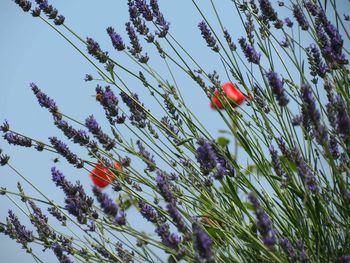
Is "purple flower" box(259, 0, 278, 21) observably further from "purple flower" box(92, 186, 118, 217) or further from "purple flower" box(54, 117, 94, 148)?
"purple flower" box(92, 186, 118, 217)

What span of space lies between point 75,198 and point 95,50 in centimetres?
69

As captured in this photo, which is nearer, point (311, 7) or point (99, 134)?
point (99, 134)

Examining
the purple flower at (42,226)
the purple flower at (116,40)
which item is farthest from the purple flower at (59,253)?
the purple flower at (116,40)

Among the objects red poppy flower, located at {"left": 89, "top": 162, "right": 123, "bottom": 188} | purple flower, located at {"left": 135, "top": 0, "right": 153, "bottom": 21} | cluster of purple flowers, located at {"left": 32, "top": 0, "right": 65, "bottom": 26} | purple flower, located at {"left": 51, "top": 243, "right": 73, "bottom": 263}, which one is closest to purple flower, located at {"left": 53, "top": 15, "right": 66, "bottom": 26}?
cluster of purple flowers, located at {"left": 32, "top": 0, "right": 65, "bottom": 26}

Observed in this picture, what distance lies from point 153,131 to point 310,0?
855mm

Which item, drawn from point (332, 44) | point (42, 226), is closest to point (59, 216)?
point (42, 226)

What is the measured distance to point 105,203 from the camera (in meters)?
1.13

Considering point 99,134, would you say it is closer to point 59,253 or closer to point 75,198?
point 75,198

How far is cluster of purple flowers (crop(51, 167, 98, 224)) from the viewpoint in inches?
56.9

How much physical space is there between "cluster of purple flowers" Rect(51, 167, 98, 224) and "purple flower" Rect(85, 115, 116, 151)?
21cm

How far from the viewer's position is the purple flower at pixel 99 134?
169cm

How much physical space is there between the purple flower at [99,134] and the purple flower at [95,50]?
310 millimetres

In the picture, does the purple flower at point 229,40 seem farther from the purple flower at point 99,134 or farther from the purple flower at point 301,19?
the purple flower at point 99,134

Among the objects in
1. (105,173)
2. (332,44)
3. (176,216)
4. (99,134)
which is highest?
(332,44)
